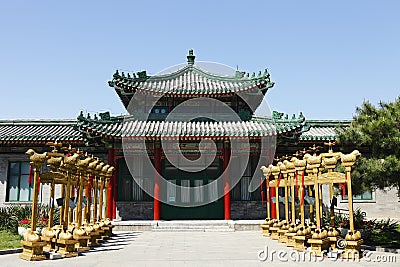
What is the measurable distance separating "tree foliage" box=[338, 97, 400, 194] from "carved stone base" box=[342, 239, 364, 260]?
2564 millimetres

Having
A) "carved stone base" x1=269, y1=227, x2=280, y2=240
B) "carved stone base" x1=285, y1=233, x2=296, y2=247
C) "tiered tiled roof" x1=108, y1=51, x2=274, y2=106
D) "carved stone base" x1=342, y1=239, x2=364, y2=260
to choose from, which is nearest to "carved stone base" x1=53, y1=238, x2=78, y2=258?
"carved stone base" x1=285, y1=233, x2=296, y2=247

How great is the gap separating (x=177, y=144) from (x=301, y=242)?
978cm

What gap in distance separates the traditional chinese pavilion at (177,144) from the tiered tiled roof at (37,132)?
0.17ft

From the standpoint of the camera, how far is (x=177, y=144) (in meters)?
20.2

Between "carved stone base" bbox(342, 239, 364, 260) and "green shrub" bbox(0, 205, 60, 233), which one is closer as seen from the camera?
"carved stone base" bbox(342, 239, 364, 260)

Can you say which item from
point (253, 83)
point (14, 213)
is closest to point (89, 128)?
point (14, 213)

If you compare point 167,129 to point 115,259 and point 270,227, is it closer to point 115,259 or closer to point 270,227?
point 270,227

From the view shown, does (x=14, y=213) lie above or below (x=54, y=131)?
below

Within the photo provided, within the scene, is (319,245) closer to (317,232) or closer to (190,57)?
(317,232)

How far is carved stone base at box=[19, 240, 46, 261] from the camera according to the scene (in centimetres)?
994

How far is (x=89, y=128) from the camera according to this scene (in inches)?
742

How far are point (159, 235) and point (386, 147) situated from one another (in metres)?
9.22

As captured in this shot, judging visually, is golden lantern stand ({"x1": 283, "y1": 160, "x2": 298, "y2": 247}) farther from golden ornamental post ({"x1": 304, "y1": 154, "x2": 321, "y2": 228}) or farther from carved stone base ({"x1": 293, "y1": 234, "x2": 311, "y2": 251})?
golden ornamental post ({"x1": 304, "y1": 154, "x2": 321, "y2": 228})

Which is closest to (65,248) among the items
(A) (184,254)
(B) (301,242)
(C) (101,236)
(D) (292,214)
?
(A) (184,254)
